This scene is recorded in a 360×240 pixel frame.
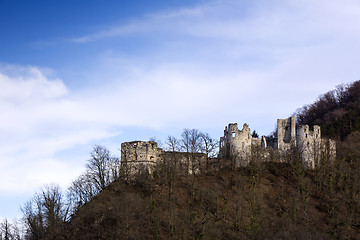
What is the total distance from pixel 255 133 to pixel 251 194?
40.1 meters

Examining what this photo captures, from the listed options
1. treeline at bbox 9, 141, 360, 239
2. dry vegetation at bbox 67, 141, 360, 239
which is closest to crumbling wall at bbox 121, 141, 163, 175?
treeline at bbox 9, 141, 360, 239

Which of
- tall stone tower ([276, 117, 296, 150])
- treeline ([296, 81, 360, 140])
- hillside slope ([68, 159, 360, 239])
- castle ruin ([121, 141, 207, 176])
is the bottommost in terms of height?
hillside slope ([68, 159, 360, 239])

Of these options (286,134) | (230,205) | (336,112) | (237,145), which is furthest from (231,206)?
(336,112)

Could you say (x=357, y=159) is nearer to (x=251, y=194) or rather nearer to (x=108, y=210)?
(x=251, y=194)

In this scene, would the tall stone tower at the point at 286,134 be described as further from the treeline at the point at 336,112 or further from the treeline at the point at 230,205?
the treeline at the point at 336,112

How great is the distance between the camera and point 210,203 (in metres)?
52.7

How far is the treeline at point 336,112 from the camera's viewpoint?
278ft

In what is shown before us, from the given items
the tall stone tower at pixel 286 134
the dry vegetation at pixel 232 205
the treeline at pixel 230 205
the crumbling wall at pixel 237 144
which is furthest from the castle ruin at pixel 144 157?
the tall stone tower at pixel 286 134

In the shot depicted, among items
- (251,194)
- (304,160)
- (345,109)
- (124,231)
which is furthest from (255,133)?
(124,231)

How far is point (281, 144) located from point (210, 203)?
17.2 meters

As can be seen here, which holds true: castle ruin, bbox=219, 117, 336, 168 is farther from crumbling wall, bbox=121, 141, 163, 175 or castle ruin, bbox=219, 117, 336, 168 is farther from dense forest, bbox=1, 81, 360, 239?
crumbling wall, bbox=121, 141, 163, 175

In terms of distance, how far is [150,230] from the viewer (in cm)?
4719

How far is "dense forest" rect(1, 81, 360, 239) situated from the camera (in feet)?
156

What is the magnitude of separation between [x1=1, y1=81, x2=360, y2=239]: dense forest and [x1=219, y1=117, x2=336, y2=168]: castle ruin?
1.18m
